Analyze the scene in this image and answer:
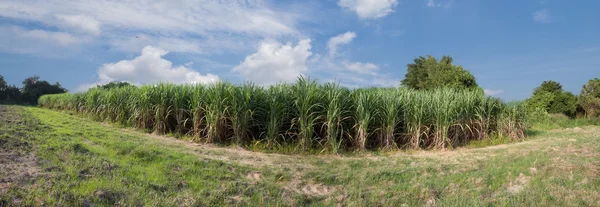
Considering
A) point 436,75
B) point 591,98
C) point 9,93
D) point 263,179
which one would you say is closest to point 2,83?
point 9,93

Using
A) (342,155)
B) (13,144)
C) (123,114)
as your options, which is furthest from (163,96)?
(342,155)

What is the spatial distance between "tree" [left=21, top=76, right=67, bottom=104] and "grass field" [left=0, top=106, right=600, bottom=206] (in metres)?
43.5

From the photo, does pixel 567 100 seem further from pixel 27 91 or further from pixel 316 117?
pixel 27 91

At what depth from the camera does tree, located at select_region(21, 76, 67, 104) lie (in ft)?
137

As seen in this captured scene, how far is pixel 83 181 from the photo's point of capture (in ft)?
12.5

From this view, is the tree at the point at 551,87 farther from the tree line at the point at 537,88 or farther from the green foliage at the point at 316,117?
the green foliage at the point at 316,117

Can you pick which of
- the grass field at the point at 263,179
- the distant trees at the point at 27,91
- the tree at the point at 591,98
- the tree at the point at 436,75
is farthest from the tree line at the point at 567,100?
the distant trees at the point at 27,91

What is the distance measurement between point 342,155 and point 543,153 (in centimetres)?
337

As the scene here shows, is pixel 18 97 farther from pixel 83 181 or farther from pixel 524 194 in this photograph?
pixel 524 194

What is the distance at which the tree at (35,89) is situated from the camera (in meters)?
41.8

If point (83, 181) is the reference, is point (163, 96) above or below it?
above

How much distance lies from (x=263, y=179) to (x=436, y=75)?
56.3 feet

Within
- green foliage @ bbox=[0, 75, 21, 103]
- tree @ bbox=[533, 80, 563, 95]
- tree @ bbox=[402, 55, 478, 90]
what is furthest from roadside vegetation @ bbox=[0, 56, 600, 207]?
green foliage @ bbox=[0, 75, 21, 103]

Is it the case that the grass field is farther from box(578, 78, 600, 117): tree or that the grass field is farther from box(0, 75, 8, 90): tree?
box(0, 75, 8, 90): tree
